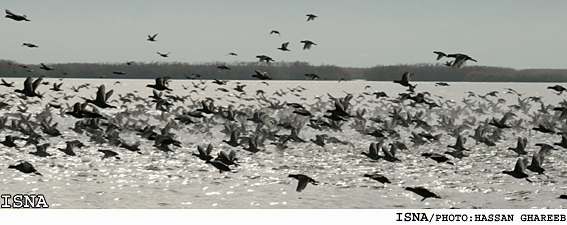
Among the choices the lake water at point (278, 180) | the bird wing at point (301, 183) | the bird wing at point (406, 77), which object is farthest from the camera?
the bird wing at point (406, 77)

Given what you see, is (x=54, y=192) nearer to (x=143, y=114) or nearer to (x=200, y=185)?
(x=200, y=185)

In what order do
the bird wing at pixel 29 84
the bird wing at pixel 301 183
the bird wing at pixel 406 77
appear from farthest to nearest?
1. the bird wing at pixel 406 77
2. the bird wing at pixel 29 84
3. the bird wing at pixel 301 183

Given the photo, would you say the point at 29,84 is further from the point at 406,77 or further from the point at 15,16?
the point at 406,77

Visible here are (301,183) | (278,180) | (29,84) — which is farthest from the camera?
(278,180)

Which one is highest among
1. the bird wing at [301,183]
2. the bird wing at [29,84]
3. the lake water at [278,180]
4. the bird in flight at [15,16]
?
the bird in flight at [15,16]

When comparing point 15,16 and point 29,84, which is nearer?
point 29,84

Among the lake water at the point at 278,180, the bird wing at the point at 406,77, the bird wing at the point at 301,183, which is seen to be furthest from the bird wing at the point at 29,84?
the bird wing at the point at 406,77

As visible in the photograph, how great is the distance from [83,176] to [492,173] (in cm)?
1099

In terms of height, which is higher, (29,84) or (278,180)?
(29,84)

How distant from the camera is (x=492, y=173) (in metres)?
20.3

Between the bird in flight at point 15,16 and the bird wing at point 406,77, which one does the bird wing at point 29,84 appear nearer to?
the bird in flight at point 15,16

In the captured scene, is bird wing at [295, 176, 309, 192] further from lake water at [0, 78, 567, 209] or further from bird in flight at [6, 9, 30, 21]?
bird in flight at [6, 9, 30, 21]

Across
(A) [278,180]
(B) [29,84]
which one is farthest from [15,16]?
(A) [278,180]

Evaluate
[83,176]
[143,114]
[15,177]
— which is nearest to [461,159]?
[83,176]
